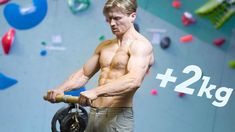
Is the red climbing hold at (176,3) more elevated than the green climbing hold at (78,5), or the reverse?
the green climbing hold at (78,5)

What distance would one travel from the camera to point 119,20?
Answer: 2.27 m

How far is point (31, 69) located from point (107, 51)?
171 centimetres

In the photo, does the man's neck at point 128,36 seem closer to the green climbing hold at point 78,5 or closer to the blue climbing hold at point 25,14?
the green climbing hold at point 78,5

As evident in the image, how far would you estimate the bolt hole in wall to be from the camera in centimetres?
373

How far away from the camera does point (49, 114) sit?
3.98 metres

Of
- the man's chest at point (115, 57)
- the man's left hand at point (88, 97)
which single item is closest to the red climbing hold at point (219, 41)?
the man's chest at point (115, 57)

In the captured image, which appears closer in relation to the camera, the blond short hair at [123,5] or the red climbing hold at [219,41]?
the blond short hair at [123,5]

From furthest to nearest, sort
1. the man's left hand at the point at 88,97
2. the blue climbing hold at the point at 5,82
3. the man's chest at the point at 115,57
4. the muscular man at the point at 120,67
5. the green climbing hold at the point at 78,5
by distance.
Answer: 1. the blue climbing hold at the point at 5,82
2. the green climbing hold at the point at 78,5
3. the man's chest at the point at 115,57
4. the muscular man at the point at 120,67
5. the man's left hand at the point at 88,97

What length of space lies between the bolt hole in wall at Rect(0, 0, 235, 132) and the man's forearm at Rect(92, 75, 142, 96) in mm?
1645

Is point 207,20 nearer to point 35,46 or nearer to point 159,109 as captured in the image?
point 159,109

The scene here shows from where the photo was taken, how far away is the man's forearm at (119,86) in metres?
2.10

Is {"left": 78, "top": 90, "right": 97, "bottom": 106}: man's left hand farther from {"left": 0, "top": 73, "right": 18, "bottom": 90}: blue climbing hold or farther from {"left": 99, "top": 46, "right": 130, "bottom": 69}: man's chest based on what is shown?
{"left": 0, "top": 73, "right": 18, "bottom": 90}: blue climbing hold

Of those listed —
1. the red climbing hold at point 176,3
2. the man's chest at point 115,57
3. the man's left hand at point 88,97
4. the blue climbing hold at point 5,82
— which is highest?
the red climbing hold at point 176,3

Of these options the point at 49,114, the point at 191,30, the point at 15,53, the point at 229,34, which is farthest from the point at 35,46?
the point at 229,34
